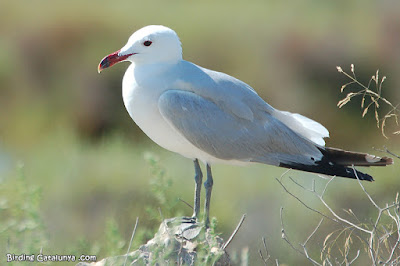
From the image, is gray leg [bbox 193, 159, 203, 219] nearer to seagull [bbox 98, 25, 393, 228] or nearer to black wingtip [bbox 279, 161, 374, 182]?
seagull [bbox 98, 25, 393, 228]

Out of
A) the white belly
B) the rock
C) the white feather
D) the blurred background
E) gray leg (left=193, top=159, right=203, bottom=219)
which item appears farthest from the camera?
the blurred background

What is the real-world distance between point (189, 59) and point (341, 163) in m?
4.80

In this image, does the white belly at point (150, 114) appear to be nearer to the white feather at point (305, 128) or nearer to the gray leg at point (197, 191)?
the gray leg at point (197, 191)

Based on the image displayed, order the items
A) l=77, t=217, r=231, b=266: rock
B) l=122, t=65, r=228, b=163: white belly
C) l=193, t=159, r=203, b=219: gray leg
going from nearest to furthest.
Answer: l=77, t=217, r=231, b=266: rock → l=122, t=65, r=228, b=163: white belly → l=193, t=159, r=203, b=219: gray leg

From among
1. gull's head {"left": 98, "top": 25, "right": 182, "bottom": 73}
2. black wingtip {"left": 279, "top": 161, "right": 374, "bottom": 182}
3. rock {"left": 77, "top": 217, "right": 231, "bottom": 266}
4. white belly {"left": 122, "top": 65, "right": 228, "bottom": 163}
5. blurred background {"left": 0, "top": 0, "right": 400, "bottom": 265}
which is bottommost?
blurred background {"left": 0, "top": 0, "right": 400, "bottom": 265}

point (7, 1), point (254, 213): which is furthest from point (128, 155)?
point (7, 1)

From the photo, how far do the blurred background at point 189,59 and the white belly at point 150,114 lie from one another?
2483mm

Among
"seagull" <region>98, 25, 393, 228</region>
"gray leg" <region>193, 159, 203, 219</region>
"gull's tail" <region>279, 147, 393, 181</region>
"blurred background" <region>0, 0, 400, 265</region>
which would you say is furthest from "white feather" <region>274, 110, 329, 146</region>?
"blurred background" <region>0, 0, 400, 265</region>

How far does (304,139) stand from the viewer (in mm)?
4477

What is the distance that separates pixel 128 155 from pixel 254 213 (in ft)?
4.87

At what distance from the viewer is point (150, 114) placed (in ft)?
13.4

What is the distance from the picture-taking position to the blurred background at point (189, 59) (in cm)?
737

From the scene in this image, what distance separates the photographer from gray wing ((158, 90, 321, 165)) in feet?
13.5

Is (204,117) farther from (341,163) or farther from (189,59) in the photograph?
(189,59)
